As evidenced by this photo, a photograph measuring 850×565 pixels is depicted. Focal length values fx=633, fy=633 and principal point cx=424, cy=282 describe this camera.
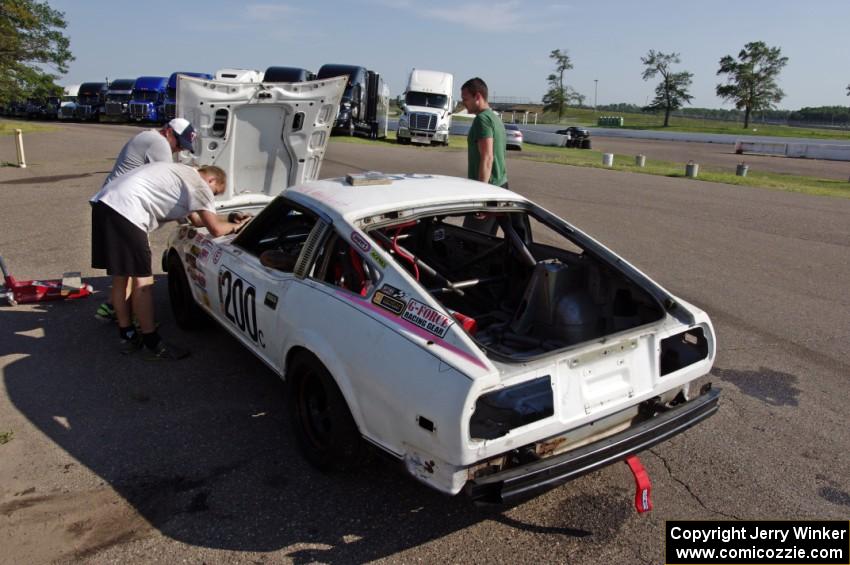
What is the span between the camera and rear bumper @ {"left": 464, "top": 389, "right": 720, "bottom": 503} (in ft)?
8.29

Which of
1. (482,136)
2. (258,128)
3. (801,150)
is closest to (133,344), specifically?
(258,128)

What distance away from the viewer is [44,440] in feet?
11.9

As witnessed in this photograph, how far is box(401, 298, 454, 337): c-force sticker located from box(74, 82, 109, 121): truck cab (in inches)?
1727

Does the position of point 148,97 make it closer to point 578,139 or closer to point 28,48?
point 28,48

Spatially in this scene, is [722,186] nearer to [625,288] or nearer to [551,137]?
[625,288]

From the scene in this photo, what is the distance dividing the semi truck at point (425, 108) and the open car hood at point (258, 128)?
21586 mm

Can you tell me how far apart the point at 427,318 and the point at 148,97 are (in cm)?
3785

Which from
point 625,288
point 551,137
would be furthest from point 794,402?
point 551,137

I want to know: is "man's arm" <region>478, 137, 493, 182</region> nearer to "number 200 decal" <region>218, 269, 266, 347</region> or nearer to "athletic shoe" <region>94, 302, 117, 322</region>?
"number 200 decal" <region>218, 269, 266, 347</region>

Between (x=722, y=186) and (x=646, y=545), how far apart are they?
15096 millimetres

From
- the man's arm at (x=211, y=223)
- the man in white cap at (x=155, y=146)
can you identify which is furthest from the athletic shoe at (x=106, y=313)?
→ the man's arm at (x=211, y=223)

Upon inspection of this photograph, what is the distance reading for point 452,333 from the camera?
2.66 metres

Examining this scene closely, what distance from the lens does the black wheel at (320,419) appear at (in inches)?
118

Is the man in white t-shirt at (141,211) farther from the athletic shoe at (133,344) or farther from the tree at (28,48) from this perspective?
the tree at (28,48)
